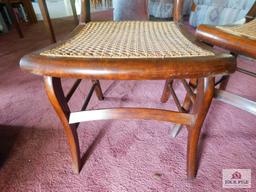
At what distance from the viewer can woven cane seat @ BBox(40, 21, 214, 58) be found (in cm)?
37

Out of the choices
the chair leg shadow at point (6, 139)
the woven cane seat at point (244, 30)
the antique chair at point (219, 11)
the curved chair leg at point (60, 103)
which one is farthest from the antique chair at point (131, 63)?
the antique chair at point (219, 11)

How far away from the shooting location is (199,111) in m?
0.43

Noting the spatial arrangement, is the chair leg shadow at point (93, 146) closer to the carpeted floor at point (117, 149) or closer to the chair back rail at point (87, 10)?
the carpeted floor at point (117, 149)

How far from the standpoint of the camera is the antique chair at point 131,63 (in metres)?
0.33

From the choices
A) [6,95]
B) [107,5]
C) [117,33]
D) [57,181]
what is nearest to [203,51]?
[117,33]

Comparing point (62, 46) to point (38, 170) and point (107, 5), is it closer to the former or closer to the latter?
point (38, 170)

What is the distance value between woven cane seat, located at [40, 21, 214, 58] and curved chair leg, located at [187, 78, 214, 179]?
7 centimetres

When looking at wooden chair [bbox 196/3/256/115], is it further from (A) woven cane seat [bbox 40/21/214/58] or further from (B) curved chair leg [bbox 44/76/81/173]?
(B) curved chair leg [bbox 44/76/81/173]

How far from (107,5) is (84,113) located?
3.27m

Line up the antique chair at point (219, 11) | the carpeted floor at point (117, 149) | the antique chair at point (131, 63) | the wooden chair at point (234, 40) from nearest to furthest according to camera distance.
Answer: the antique chair at point (131, 63) → the wooden chair at point (234, 40) → the carpeted floor at point (117, 149) → the antique chair at point (219, 11)

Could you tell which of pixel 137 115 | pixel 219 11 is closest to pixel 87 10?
pixel 137 115

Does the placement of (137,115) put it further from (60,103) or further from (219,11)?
(219,11)

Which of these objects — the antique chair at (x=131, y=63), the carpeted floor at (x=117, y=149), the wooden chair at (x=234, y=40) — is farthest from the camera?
the carpeted floor at (x=117, y=149)

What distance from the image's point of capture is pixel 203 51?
37 centimetres
